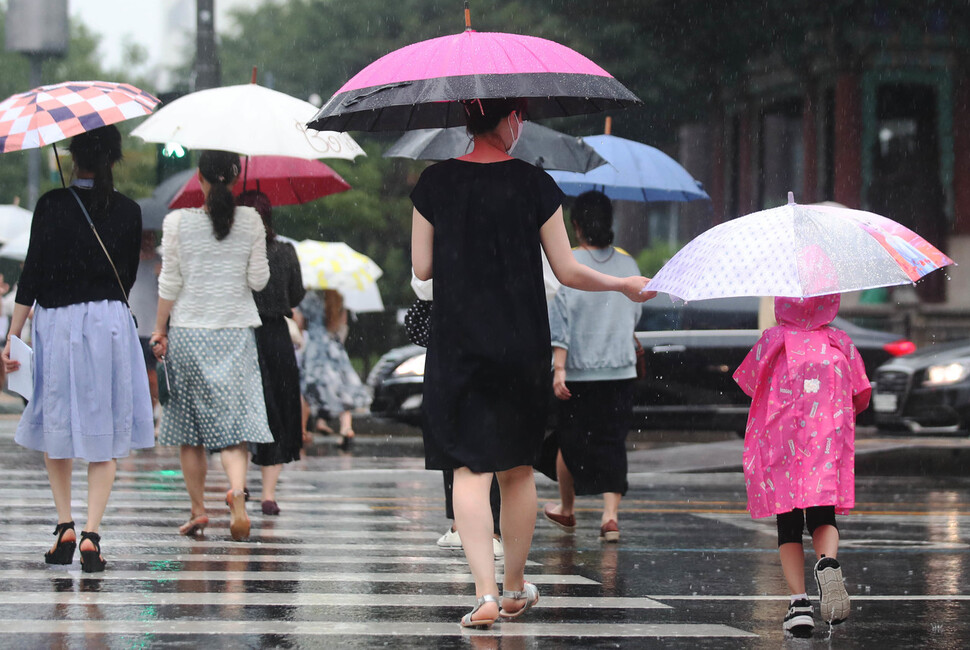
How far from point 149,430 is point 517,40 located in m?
2.50

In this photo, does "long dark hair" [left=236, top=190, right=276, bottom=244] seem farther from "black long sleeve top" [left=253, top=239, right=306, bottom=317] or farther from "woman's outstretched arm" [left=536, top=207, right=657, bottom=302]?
"woman's outstretched arm" [left=536, top=207, right=657, bottom=302]

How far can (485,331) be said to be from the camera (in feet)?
16.5

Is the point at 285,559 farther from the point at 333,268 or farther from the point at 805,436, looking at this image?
the point at 333,268

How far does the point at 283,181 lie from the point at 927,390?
6.51 metres

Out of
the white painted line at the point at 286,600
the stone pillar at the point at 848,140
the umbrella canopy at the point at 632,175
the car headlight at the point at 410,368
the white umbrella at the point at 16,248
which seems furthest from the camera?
the stone pillar at the point at 848,140

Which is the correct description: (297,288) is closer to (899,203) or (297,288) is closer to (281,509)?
(281,509)

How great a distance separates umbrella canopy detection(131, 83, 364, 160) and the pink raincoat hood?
319 centimetres

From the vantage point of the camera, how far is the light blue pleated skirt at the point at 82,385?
635cm

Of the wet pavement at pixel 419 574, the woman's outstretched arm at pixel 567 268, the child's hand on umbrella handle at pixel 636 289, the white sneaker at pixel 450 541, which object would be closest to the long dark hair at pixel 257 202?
the wet pavement at pixel 419 574

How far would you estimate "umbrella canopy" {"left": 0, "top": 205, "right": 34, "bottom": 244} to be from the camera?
17.1m

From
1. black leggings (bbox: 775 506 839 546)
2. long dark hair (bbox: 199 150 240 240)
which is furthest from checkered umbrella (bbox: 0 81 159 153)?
black leggings (bbox: 775 506 839 546)

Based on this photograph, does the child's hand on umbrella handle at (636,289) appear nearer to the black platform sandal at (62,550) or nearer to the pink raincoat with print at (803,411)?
the pink raincoat with print at (803,411)

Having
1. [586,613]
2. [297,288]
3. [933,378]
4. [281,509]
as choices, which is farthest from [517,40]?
[933,378]

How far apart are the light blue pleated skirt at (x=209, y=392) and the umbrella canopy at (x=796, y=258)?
286 cm
